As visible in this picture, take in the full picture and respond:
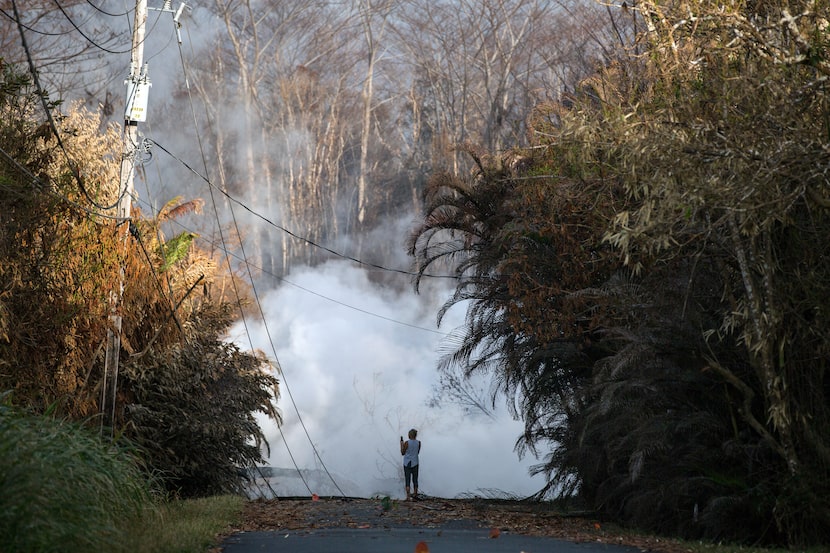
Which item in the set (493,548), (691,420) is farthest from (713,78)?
(493,548)

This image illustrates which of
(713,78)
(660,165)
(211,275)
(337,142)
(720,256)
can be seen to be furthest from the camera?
(337,142)

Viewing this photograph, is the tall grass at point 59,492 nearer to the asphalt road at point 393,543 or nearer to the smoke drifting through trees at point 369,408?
the asphalt road at point 393,543

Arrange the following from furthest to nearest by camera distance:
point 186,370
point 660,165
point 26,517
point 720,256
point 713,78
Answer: point 186,370
point 720,256
point 713,78
point 660,165
point 26,517

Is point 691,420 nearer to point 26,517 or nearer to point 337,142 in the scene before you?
point 26,517

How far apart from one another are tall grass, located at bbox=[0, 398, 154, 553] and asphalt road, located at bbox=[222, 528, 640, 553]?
1.18 metres

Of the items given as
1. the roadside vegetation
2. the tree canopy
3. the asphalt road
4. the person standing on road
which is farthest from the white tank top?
the asphalt road

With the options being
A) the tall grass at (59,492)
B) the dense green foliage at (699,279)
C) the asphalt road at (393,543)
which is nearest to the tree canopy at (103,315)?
the asphalt road at (393,543)

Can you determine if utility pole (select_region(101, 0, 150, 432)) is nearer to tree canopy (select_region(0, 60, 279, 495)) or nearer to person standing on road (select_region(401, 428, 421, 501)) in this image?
tree canopy (select_region(0, 60, 279, 495))

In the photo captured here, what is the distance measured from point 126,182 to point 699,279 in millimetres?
9196

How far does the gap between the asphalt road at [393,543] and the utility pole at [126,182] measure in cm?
587

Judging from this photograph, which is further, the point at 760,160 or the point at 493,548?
the point at 493,548

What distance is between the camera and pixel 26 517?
6816 millimetres

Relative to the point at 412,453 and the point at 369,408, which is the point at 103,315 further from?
the point at 369,408

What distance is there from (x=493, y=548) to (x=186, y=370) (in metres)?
10.8
